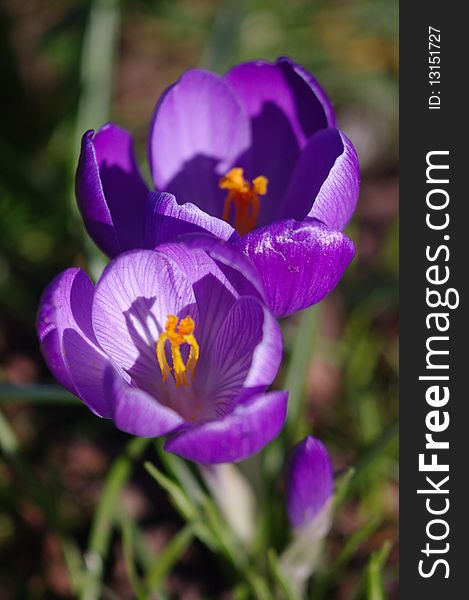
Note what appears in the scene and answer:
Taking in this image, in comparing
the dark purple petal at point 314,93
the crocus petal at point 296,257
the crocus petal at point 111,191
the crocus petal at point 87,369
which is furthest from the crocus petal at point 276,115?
the crocus petal at point 87,369

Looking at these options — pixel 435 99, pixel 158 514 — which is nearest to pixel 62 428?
pixel 158 514

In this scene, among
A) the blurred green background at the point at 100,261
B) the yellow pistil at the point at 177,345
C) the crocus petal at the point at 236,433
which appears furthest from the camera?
the blurred green background at the point at 100,261

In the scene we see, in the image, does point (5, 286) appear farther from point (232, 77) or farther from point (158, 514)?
point (232, 77)

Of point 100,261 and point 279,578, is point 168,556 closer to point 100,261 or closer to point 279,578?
point 279,578

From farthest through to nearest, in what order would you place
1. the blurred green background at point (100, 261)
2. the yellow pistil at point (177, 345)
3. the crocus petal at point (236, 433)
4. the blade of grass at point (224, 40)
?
the blade of grass at point (224, 40) → the blurred green background at point (100, 261) → the yellow pistil at point (177, 345) → the crocus petal at point (236, 433)

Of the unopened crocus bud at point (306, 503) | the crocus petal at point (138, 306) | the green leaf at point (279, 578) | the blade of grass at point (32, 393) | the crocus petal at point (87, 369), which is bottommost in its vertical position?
the green leaf at point (279, 578)

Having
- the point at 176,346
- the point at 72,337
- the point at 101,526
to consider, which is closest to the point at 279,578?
the point at 101,526

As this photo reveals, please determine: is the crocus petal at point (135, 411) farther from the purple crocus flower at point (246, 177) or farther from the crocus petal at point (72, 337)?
the purple crocus flower at point (246, 177)

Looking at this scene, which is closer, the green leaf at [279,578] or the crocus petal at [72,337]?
the crocus petal at [72,337]
